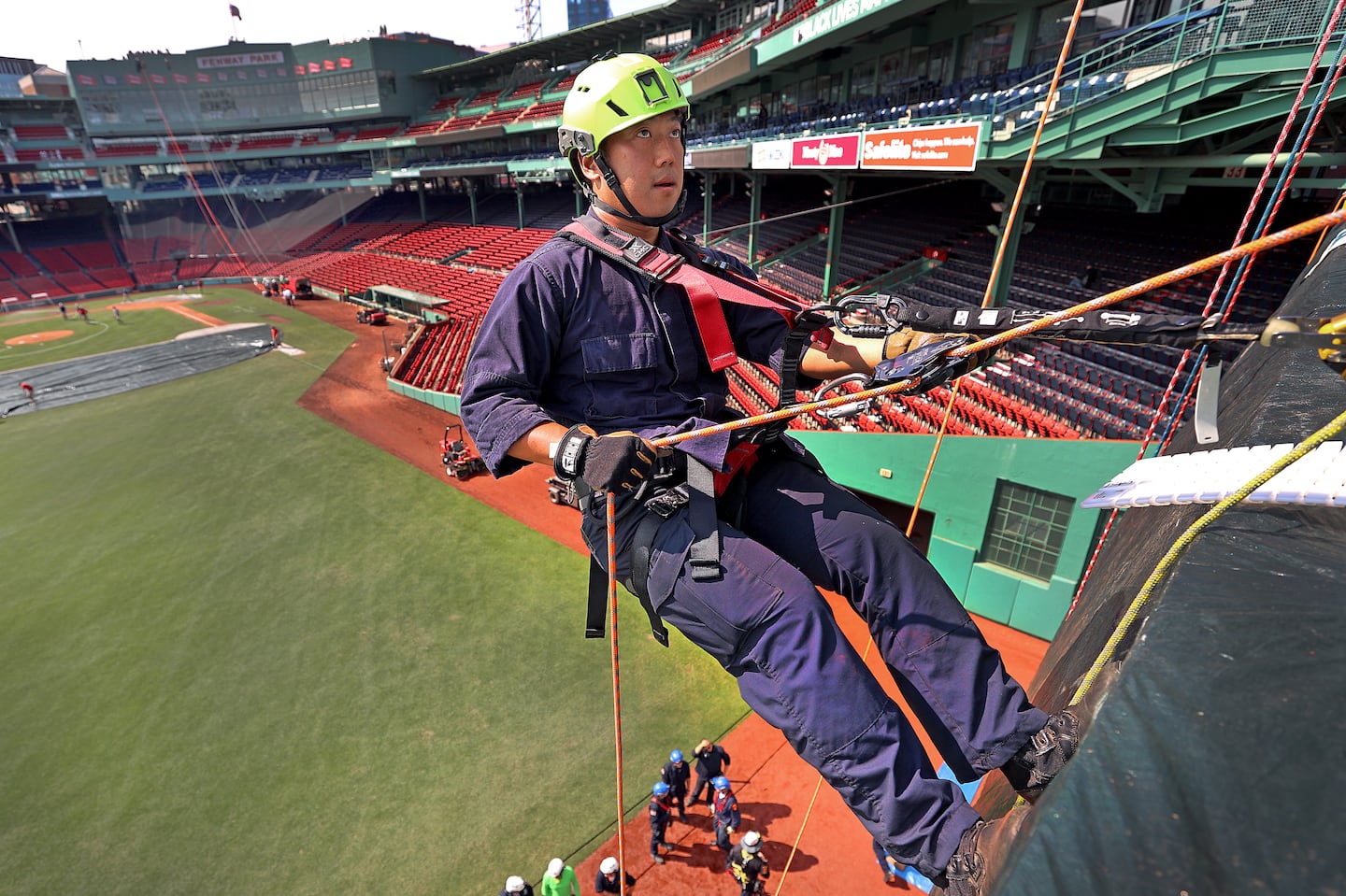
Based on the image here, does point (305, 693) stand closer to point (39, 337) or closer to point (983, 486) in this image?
point (983, 486)

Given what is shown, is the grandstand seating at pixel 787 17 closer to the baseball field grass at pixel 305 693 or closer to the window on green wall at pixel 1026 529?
the window on green wall at pixel 1026 529

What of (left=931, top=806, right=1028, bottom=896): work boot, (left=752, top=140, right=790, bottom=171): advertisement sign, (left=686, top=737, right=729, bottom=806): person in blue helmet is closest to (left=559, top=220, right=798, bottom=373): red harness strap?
(left=931, top=806, right=1028, bottom=896): work boot

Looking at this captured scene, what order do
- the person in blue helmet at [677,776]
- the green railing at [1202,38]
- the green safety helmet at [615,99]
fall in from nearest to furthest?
the green safety helmet at [615,99] < the green railing at [1202,38] < the person in blue helmet at [677,776]

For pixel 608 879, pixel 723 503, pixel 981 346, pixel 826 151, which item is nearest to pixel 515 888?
pixel 608 879

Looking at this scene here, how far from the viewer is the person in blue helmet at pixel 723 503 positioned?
79.1 inches

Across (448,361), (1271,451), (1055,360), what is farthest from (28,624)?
(1055,360)

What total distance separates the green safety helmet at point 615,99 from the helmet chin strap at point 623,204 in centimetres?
8

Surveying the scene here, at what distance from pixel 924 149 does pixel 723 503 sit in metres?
11.0

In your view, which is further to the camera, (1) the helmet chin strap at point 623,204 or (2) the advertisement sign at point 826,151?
(2) the advertisement sign at point 826,151

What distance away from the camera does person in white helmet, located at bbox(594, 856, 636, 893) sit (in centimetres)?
688

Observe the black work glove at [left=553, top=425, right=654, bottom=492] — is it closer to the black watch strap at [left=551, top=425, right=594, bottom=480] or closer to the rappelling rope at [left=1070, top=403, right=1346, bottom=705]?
the black watch strap at [left=551, top=425, right=594, bottom=480]

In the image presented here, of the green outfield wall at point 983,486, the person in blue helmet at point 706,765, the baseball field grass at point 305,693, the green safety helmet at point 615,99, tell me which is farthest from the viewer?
the green outfield wall at point 983,486

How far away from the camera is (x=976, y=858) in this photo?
1.81 meters

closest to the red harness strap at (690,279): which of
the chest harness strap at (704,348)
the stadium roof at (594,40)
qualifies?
the chest harness strap at (704,348)
